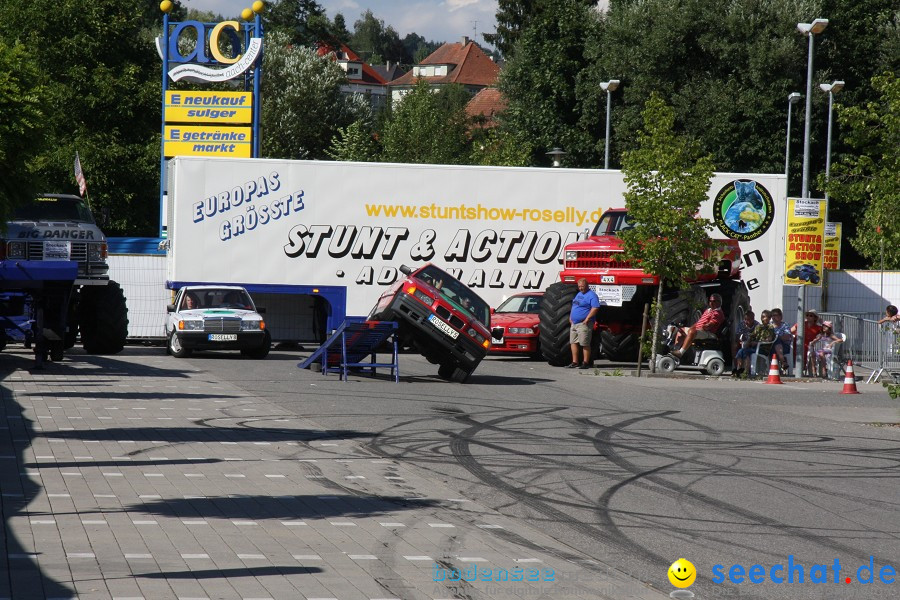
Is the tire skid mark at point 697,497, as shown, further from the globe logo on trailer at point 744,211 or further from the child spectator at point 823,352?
the globe logo on trailer at point 744,211

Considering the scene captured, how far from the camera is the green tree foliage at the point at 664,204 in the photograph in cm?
2325

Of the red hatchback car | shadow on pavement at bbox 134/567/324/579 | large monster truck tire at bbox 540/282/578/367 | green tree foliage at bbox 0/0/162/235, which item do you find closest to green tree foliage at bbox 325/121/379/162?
green tree foliage at bbox 0/0/162/235

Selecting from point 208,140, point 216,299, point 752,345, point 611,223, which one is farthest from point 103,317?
point 208,140

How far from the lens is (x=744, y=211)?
29.2 meters

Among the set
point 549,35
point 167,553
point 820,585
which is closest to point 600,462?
point 820,585

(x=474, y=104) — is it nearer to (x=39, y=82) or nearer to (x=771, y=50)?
(x=771, y=50)

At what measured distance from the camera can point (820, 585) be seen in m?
7.21

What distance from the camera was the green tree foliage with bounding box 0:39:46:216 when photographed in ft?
61.9

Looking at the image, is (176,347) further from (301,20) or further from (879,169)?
(301,20)

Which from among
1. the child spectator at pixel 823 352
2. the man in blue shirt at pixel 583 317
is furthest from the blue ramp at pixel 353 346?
the child spectator at pixel 823 352

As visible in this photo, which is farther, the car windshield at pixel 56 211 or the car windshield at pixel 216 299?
the car windshield at pixel 216 299

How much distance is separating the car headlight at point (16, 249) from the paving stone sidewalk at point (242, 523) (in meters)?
10.3

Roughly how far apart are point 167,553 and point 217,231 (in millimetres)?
21351

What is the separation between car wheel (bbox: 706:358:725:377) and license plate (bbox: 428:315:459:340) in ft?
22.9
